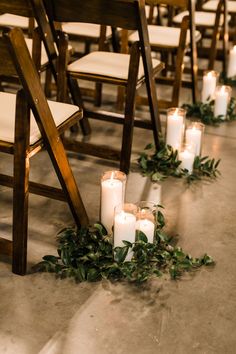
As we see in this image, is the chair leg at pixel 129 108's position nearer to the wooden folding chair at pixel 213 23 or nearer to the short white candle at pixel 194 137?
the short white candle at pixel 194 137

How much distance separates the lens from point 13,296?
200cm

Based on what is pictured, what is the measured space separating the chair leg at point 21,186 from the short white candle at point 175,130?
44.4 inches

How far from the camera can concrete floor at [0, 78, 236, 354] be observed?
1.82 m

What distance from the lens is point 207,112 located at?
3588 mm

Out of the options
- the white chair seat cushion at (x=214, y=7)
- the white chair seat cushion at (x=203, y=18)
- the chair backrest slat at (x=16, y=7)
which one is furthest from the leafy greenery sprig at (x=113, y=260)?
the white chair seat cushion at (x=214, y=7)

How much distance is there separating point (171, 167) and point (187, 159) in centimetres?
11

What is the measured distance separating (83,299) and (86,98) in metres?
2.12

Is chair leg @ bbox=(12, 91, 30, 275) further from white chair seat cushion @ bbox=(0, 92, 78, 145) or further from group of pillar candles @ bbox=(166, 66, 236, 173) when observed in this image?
group of pillar candles @ bbox=(166, 66, 236, 173)

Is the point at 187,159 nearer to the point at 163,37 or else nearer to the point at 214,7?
the point at 163,37

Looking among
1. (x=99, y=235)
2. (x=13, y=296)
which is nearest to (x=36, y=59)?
(x=99, y=235)

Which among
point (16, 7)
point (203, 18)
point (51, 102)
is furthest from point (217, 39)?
point (51, 102)

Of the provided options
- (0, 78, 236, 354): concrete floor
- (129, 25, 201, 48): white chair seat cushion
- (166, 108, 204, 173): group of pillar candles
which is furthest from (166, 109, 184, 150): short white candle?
(129, 25, 201, 48): white chair seat cushion

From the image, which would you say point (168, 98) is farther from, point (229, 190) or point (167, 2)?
point (229, 190)

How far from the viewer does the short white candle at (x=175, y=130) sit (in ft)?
9.57
